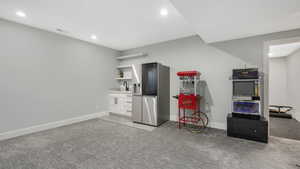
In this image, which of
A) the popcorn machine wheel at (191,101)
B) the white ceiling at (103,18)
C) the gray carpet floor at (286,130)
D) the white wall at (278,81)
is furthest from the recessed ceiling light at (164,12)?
the white wall at (278,81)

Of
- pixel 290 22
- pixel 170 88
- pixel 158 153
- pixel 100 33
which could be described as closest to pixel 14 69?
pixel 100 33

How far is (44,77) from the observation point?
3.36 meters

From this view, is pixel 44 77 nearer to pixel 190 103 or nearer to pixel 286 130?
pixel 190 103

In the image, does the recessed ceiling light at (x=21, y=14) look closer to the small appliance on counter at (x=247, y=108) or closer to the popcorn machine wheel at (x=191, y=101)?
the popcorn machine wheel at (x=191, y=101)

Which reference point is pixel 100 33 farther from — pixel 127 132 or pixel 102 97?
pixel 127 132

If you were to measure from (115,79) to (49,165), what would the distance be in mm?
3825

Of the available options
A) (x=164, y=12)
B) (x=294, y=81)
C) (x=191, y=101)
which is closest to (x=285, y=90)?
(x=294, y=81)

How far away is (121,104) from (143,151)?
2692 mm

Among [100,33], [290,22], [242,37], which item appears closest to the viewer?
[290,22]

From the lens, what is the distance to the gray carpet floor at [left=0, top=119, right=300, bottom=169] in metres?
1.86

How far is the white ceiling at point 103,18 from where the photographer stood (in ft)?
7.43

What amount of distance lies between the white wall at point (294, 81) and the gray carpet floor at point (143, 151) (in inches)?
98.9

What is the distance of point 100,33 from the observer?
362 cm

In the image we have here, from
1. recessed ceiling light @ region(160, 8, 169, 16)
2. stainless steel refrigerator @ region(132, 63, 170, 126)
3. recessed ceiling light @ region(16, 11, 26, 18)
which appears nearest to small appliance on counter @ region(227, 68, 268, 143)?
stainless steel refrigerator @ region(132, 63, 170, 126)
